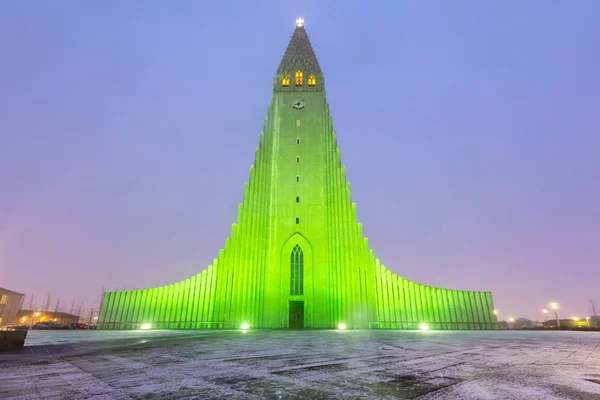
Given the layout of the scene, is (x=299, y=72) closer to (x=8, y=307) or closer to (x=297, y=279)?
(x=297, y=279)

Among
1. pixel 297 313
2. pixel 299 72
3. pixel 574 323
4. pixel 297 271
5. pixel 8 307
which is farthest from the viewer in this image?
pixel 8 307

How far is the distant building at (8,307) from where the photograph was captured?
66750 millimetres

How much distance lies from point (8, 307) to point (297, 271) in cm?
7716

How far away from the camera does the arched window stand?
3031 cm

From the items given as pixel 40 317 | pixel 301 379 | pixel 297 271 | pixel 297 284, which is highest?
pixel 297 271

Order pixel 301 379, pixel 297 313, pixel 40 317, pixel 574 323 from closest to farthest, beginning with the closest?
1. pixel 301 379
2. pixel 297 313
3. pixel 574 323
4. pixel 40 317

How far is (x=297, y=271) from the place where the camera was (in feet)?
101

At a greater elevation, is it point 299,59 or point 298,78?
point 299,59

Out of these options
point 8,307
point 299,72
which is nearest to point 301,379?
point 299,72

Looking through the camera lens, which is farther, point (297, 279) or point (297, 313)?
point (297, 279)

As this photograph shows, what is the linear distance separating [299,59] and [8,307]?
272 ft

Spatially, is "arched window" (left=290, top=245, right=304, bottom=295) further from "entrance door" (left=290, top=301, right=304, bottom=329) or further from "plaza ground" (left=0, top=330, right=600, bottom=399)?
"plaza ground" (left=0, top=330, right=600, bottom=399)

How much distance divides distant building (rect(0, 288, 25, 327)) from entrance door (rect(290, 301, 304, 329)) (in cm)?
7392

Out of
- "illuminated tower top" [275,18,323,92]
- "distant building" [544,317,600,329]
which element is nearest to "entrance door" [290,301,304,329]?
"illuminated tower top" [275,18,323,92]
